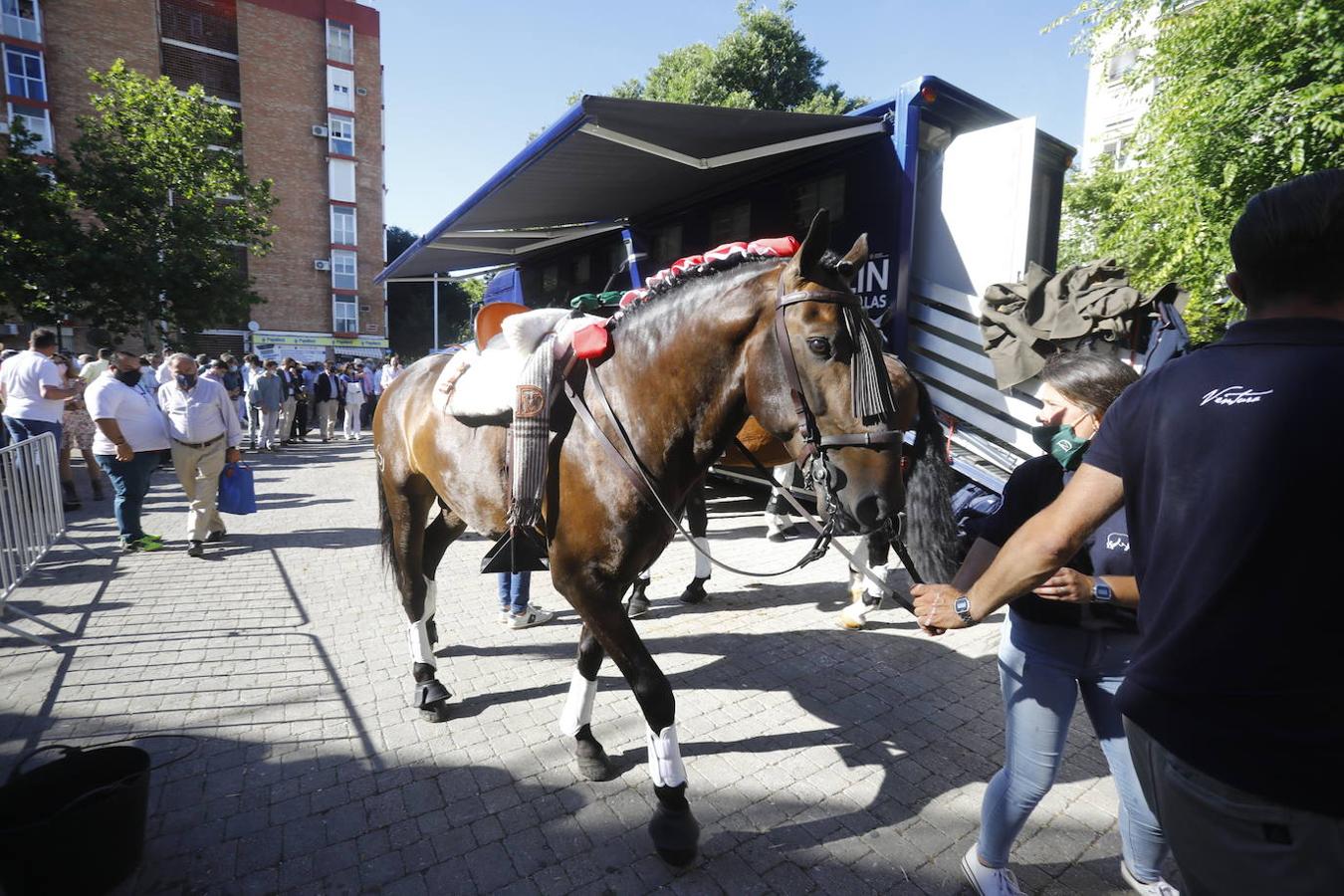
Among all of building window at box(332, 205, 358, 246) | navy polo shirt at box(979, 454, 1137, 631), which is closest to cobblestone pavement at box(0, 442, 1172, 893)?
navy polo shirt at box(979, 454, 1137, 631)

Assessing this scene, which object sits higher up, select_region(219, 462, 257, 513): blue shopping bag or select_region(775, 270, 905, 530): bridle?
select_region(775, 270, 905, 530): bridle

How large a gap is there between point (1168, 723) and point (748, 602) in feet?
13.9

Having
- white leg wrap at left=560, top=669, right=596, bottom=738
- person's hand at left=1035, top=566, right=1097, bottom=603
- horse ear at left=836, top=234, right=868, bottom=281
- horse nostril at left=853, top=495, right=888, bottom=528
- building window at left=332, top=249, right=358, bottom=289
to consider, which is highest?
building window at left=332, top=249, right=358, bottom=289

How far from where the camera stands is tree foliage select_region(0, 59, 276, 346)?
771 inches

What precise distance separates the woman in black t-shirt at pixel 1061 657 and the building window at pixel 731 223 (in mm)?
5284

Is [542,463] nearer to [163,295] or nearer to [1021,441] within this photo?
[1021,441]

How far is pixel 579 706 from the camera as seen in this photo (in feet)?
9.93

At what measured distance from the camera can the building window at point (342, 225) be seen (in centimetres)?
3834

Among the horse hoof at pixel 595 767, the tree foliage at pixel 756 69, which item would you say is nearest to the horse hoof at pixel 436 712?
the horse hoof at pixel 595 767

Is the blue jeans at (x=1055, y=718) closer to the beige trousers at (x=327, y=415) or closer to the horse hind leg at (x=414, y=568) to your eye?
the horse hind leg at (x=414, y=568)

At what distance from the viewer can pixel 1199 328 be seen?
7.00m

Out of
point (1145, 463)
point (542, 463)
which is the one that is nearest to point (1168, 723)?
point (1145, 463)

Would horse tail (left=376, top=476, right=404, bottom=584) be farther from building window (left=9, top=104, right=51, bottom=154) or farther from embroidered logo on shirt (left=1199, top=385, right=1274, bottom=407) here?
building window (left=9, top=104, right=51, bottom=154)

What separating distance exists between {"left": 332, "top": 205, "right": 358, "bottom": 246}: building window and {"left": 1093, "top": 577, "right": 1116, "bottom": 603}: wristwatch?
44.7 metres
